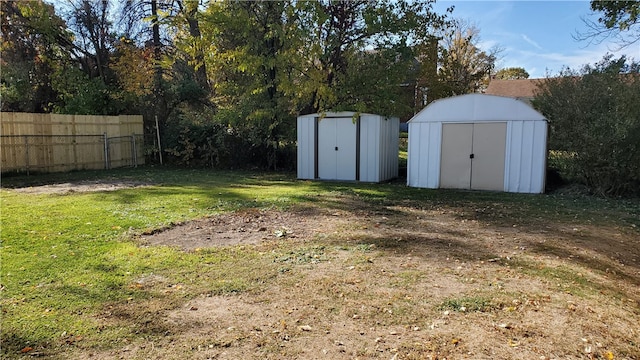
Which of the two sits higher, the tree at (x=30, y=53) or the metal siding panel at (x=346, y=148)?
the tree at (x=30, y=53)

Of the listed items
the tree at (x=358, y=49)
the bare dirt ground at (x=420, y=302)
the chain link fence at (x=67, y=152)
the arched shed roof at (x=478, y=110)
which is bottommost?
the bare dirt ground at (x=420, y=302)

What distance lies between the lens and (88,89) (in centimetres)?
1772

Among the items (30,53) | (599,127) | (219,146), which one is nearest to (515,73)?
(219,146)

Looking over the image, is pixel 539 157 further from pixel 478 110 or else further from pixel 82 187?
pixel 82 187

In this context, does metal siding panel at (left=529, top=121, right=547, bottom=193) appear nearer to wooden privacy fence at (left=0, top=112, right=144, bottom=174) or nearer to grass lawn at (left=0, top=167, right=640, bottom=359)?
grass lawn at (left=0, top=167, right=640, bottom=359)

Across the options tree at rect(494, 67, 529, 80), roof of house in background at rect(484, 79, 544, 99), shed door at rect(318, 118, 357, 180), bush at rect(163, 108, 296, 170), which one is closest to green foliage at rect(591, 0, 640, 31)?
shed door at rect(318, 118, 357, 180)

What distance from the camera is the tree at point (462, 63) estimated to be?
20234 mm

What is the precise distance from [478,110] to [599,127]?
2.65 m

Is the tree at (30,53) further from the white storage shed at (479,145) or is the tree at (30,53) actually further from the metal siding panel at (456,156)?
the metal siding panel at (456,156)

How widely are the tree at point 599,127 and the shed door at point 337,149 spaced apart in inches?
213

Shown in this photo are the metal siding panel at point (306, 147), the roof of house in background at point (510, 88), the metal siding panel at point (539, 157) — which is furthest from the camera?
the roof of house in background at point (510, 88)

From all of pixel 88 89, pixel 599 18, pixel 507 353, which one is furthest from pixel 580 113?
pixel 88 89

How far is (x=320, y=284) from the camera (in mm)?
3932

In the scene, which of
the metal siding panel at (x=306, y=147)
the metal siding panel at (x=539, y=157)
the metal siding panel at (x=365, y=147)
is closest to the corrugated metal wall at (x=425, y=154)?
the metal siding panel at (x=365, y=147)
